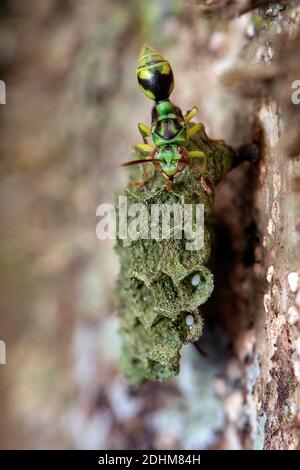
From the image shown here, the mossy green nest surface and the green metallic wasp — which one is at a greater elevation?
the green metallic wasp

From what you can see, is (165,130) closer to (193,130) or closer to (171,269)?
(193,130)

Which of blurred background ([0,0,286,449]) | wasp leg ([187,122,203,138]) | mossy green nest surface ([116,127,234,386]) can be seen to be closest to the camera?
mossy green nest surface ([116,127,234,386])

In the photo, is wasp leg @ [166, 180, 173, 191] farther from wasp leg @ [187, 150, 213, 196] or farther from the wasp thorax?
the wasp thorax

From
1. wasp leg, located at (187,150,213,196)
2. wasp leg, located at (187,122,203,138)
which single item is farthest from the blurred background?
wasp leg, located at (187,150,213,196)

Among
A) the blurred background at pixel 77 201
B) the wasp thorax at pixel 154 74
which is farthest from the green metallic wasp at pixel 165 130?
the blurred background at pixel 77 201

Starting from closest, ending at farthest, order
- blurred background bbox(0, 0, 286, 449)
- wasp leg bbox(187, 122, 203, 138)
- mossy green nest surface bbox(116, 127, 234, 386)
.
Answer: mossy green nest surface bbox(116, 127, 234, 386), wasp leg bbox(187, 122, 203, 138), blurred background bbox(0, 0, 286, 449)

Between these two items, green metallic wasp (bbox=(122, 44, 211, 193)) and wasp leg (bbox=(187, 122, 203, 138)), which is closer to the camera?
green metallic wasp (bbox=(122, 44, 211, 193))
